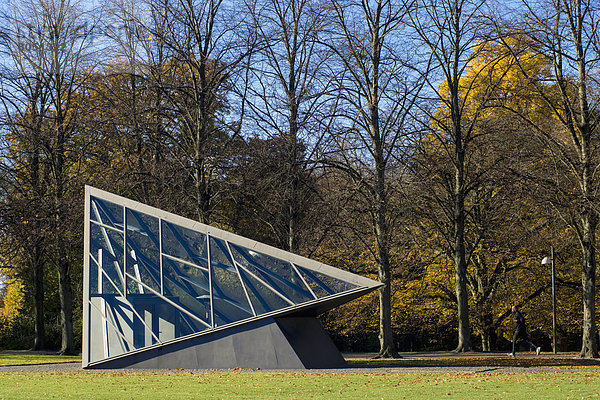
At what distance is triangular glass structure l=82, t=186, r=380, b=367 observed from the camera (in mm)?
17000

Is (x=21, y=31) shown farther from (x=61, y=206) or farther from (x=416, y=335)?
(x=416, y=335)

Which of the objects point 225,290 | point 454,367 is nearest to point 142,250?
point 225,290

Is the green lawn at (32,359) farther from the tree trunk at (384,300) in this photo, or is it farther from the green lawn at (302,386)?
the tree trunk at (384,300)

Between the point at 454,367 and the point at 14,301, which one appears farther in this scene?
the point at 14,301

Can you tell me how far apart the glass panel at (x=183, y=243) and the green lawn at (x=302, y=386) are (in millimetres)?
3191

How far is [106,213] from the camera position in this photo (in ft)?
63.9

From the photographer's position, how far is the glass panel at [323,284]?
16.6 m

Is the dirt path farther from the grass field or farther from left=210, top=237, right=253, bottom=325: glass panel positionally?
left=210, top=237, right=253, bottom=325: glass panel

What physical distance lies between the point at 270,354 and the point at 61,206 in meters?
11.8

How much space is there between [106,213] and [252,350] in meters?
5.60

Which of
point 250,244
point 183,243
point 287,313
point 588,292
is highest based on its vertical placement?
point 183,243

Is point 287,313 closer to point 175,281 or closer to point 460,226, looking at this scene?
point 175,281

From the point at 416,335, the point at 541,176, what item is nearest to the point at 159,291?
the point at 541,176

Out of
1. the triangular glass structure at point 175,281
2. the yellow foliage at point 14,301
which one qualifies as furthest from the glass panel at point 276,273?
the yellow foliage at point 14,301
